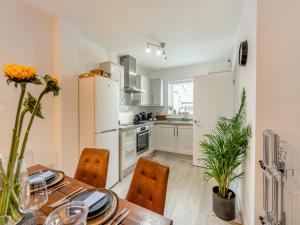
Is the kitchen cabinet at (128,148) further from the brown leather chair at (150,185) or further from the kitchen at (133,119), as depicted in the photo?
the brown leather chair at (150,185)

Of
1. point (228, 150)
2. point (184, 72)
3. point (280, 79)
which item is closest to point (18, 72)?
point (280, 79)

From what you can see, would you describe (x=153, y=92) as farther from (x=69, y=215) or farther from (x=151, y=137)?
(x=69, y=215)

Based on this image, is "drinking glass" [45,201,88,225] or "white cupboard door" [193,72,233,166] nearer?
"drinking glass" [45,201,88,225]

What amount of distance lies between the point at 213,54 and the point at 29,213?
3.93 meters

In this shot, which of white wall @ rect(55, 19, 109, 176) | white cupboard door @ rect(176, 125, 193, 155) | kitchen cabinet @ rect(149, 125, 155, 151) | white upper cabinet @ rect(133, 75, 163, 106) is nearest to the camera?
white wall @ rect(55, 19, 109, 176)

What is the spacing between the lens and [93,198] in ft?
2.98

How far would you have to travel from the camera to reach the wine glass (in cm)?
71

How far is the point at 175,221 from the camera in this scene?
1756 mm

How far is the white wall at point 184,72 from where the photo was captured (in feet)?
13.1

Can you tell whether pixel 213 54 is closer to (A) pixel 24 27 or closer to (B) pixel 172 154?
(B) pixel 172 154

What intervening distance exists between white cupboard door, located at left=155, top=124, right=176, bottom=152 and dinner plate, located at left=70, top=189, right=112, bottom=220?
3135 mm

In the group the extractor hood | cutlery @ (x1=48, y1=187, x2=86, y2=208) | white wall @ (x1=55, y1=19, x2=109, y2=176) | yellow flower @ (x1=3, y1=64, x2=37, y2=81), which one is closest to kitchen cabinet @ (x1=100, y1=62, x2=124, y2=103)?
the extractor hood

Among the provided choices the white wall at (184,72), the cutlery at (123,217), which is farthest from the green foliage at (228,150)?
the white wall at (184,72)

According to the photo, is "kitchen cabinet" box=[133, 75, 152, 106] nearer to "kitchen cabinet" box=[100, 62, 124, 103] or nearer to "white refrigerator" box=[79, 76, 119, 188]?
"kitchen cabinet" box=[100, 62, 124, 103]
